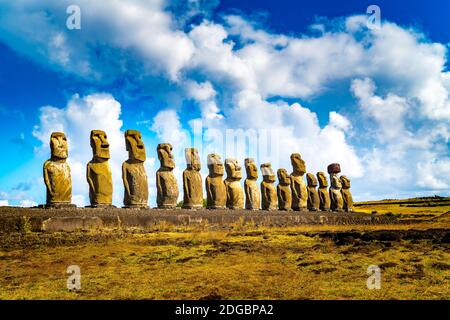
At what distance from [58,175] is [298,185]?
2045 centimetres

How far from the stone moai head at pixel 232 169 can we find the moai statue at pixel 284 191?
4914 millimetres

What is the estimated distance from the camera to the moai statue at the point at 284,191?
3275 cm

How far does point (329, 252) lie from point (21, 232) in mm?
9384

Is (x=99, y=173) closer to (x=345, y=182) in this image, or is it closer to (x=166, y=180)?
(x=166, y=180)

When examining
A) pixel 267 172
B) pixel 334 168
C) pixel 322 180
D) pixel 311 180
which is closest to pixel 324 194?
pixel 322 180

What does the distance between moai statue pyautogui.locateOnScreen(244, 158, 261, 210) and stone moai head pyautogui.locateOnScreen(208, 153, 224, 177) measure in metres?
3.39

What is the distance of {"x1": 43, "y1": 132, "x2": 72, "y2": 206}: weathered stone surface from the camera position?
18.0 metres

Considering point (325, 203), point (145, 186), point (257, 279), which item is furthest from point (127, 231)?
point (325, 203)

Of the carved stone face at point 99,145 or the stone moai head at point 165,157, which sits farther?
the stone moai head at point 165,157

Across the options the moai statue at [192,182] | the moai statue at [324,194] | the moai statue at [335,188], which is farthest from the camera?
the moai statue at [335,188]

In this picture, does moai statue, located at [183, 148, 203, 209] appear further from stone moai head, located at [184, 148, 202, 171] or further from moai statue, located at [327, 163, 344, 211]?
moai statue, located at [327, 163, 344, 211]

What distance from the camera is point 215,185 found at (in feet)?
89.1

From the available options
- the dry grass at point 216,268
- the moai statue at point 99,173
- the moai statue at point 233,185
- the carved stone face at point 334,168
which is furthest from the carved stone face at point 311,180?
the dry grass at point 216,268

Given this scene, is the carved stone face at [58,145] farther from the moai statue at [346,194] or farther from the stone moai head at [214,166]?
the moai statue at [346,194]
